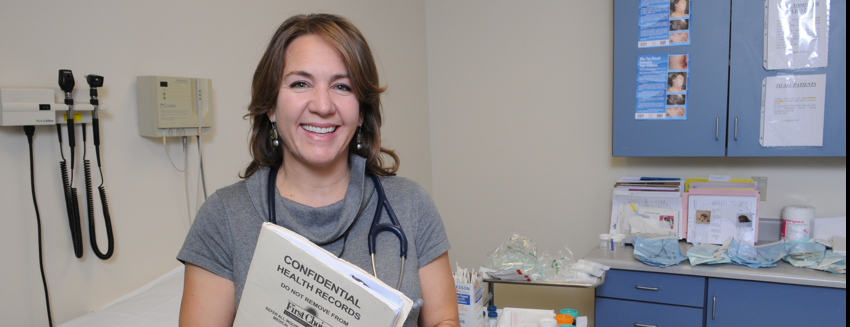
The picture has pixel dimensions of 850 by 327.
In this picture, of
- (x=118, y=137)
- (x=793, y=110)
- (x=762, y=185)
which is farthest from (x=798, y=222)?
(x=118, y=137)

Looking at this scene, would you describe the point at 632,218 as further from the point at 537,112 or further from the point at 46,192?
the point at 46,192

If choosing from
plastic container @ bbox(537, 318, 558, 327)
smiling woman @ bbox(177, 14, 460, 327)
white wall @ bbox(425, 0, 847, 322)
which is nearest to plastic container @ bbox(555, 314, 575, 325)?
plastic container @ bbox(537, 318, 558, 327)

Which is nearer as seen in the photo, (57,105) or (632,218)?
(57,105)

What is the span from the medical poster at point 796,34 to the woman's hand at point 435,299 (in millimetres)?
1921

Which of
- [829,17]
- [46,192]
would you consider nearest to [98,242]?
[46,192]

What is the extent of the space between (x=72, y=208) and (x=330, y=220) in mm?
772

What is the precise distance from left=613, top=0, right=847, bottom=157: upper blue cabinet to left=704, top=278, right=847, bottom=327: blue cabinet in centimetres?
62

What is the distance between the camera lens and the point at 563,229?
3080 mm

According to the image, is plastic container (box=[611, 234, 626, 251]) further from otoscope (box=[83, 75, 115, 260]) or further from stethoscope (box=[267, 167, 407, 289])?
otoscope (box=[83, 75, 115, 260])

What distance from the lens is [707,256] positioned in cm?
216

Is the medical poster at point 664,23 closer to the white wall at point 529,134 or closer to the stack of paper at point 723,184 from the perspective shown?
the white wall at point 529,134

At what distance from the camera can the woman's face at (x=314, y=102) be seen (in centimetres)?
109

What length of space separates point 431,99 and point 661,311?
180 centimetres

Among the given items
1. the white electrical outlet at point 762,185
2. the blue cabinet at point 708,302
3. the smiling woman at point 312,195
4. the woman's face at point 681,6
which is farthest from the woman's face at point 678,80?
the smiling woman at point 312,195
